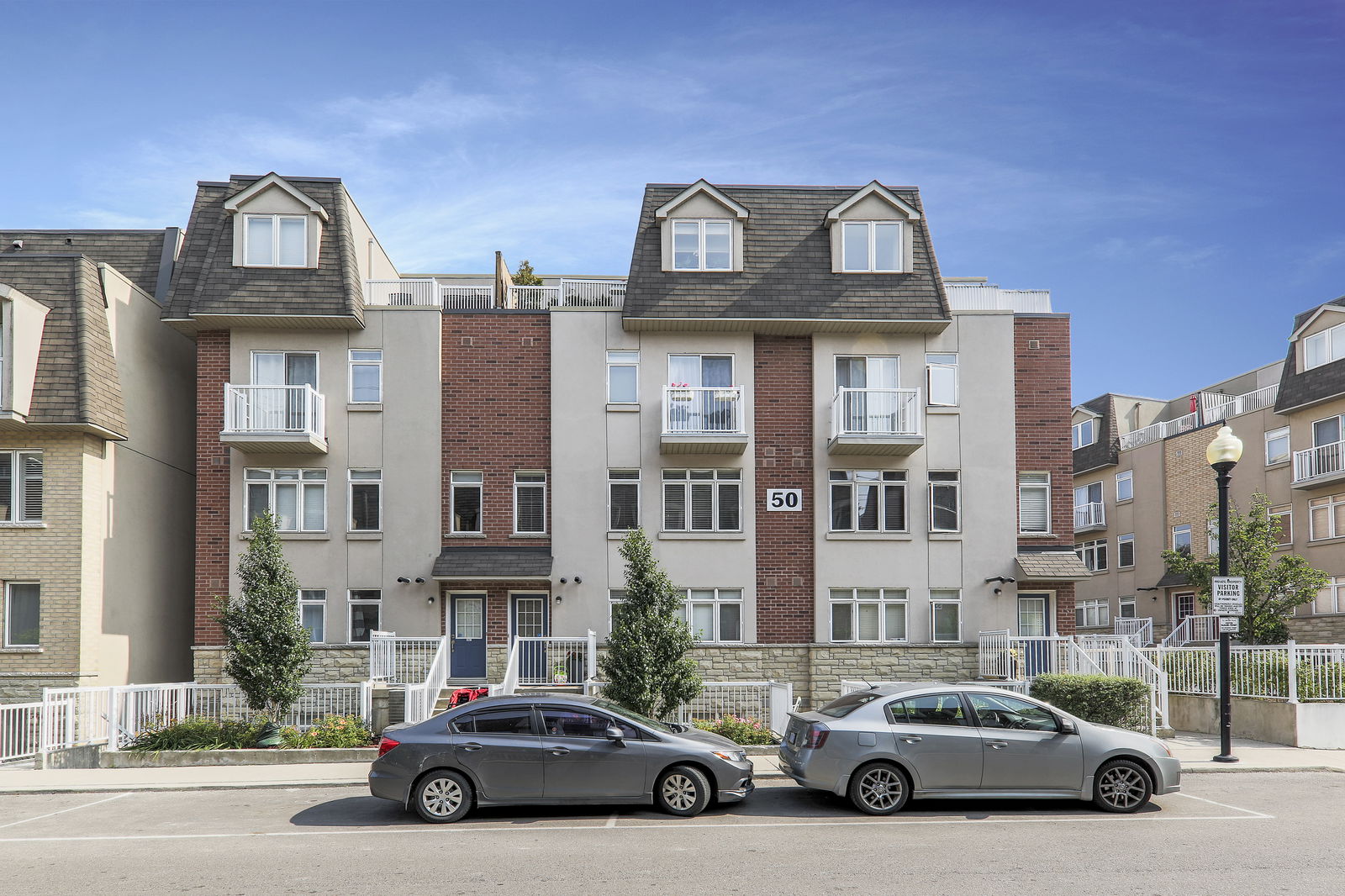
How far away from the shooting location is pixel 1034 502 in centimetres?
2541

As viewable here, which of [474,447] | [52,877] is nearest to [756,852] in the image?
[52,877]

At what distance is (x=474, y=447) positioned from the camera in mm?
24734

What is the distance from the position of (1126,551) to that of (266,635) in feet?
106

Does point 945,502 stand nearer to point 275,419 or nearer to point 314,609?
point 314,609

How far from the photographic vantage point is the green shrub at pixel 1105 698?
58.7 feet

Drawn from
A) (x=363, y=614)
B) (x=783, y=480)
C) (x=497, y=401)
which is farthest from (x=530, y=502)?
(x=783, y=480)

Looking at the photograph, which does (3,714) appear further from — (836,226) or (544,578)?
(836,226)

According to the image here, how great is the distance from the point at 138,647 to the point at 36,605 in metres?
2.41

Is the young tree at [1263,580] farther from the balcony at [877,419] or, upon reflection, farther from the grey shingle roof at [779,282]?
the grey shingle roof at [779,282]

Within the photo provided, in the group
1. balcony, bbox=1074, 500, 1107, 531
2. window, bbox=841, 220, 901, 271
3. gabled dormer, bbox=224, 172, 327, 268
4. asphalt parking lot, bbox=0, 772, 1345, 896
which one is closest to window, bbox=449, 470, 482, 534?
gabled dormer, bbox=224, 172, 327, 268

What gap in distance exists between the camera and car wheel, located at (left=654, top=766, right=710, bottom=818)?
12133mm

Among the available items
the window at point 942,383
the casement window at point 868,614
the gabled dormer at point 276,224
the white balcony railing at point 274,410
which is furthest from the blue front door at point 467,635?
the window at point 942,383

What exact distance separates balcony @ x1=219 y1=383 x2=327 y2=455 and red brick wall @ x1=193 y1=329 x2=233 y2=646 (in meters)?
0.89

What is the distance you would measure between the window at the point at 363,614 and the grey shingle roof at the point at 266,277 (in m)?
5.89
